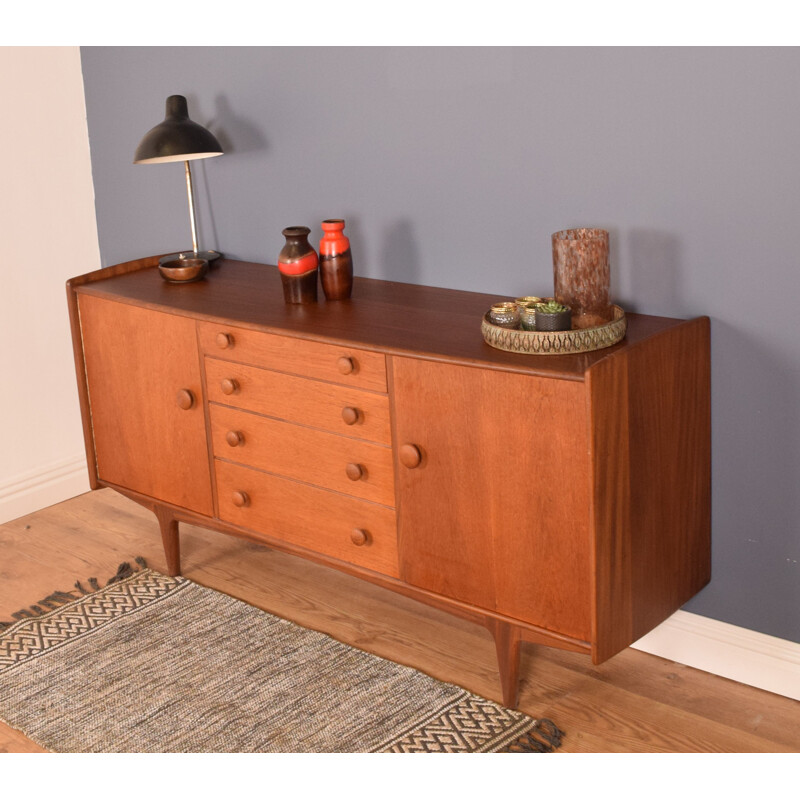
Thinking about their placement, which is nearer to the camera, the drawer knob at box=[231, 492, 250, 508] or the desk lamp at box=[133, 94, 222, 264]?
the drawer knob at box=[231, 492, 250, 508]

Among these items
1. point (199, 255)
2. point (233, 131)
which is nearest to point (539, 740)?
point (199, 255)

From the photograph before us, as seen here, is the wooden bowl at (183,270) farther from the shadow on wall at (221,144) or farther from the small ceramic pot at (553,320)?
the small ceramic pot at (553,320)

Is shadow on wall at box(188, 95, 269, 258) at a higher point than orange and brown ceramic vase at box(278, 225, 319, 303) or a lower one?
higher

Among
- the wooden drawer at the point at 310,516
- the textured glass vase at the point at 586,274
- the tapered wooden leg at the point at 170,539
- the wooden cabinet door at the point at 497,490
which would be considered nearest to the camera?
the wooden cabinet door at the point at 497,490

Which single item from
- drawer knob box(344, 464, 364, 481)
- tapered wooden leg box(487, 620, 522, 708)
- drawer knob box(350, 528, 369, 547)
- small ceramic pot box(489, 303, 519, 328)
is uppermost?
small ceramic pot box(489, 303, 519, 328)

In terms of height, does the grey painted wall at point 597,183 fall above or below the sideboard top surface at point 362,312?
above

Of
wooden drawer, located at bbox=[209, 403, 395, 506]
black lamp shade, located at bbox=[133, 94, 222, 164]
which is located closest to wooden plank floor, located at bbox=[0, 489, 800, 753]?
wooden drawer, located at bbox=[209, 403, 395, 506]

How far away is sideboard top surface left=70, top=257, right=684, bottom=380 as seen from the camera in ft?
6.47

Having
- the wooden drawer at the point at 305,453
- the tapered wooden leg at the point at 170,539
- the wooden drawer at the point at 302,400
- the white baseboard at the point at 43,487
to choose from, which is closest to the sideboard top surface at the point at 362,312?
the wooden drawer at the point at 302,400

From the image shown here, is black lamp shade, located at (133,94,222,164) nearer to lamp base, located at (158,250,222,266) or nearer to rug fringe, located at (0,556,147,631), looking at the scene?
lamp base, located at (158,250,222,266)

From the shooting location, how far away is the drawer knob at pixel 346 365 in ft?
7.02

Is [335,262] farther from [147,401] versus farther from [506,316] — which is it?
[147,401]

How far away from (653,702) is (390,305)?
3.41 ft

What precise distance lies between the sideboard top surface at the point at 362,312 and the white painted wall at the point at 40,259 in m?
0.48
